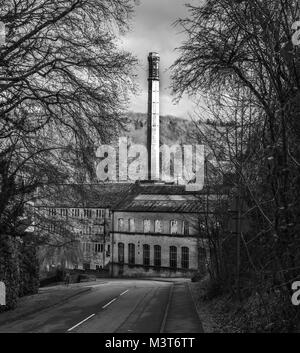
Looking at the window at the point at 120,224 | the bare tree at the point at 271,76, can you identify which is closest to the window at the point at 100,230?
the window at the point at 120,224

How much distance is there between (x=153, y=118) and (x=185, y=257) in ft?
85.1

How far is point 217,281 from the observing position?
26.4m

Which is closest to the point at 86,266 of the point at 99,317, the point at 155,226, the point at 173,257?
the point at 155,226

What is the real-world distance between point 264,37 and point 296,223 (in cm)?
344

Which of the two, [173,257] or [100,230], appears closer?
[173,257]

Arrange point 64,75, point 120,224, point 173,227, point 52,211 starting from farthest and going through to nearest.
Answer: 1. point 120,224
2. point 173,227
3. point 52,211
4. point 64,75

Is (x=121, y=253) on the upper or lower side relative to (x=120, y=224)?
lower

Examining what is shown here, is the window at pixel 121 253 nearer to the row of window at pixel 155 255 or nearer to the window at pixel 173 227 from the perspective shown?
the row of window at pixel 155 255

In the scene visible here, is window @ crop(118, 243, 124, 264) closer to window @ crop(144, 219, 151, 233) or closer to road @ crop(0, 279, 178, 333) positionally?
window @ crop(144, 219, 151, 233)

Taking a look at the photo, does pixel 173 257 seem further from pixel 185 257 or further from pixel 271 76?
pixel 271 76

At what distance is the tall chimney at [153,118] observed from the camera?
8269 cm

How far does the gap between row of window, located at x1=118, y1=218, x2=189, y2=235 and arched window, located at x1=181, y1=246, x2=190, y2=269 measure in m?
2.14

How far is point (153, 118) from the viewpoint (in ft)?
282
